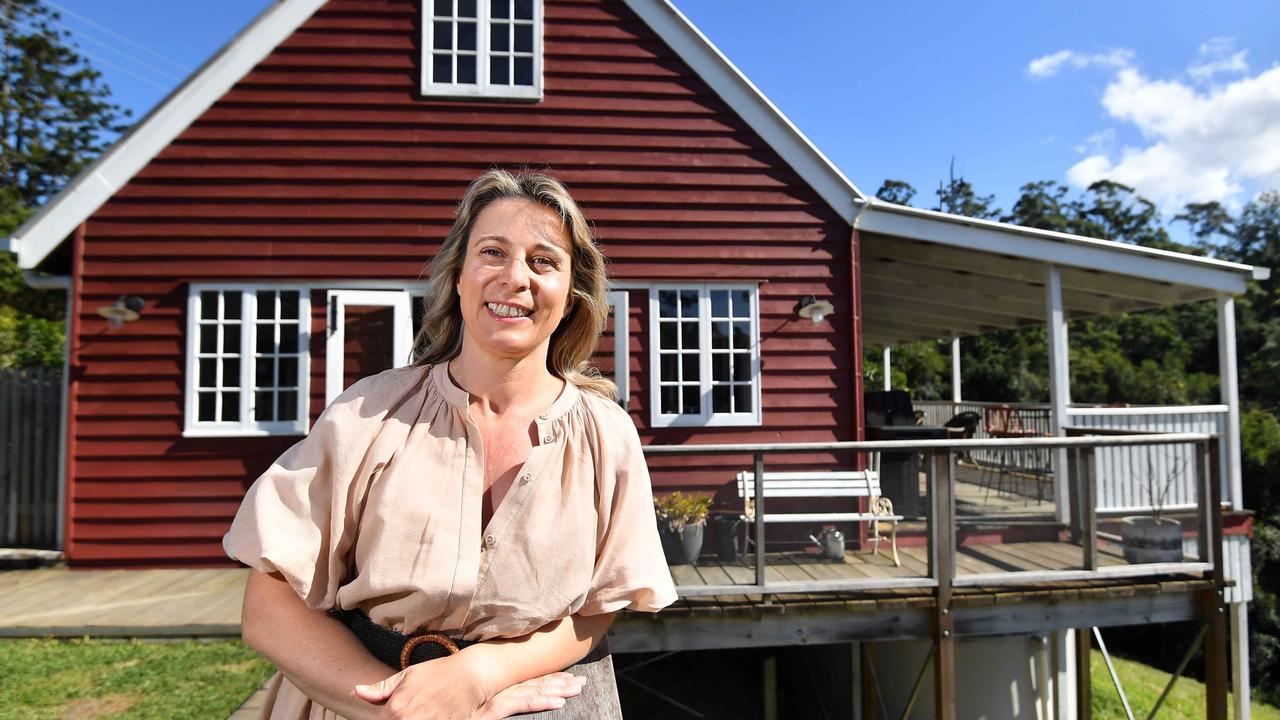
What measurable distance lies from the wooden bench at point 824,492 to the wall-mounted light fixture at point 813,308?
1820 mm

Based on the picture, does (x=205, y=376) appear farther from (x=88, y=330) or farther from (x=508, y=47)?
(x=508, y=47)

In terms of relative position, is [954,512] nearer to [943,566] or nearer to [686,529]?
[943,566]

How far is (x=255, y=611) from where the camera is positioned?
94 centimetres

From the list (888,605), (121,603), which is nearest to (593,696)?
(888,605)

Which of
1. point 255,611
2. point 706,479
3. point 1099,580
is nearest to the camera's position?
point 255,611

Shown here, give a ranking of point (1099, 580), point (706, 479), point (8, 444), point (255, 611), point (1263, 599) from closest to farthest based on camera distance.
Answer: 1. point (255, 611)
2. point (1099, 580)
3. point (706, 479)
4. point (8, 444)
5. point (1263, 599)

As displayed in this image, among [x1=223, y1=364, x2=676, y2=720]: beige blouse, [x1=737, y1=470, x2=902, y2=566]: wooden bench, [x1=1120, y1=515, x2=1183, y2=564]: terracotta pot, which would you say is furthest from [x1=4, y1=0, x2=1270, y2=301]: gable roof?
[x1=223, y1=364, x2=676, y2=720]: beige blouse

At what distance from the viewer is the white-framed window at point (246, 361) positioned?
18.1 feet

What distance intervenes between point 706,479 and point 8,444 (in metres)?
6.06

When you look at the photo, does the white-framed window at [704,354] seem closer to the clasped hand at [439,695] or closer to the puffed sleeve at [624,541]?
the puffed sleeve at [624,541]

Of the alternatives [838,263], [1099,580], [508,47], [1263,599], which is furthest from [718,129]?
[1263,599]

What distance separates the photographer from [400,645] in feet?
3.09

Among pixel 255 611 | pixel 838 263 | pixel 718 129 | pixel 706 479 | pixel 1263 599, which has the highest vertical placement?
pixel 718 129

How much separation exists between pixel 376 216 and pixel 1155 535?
626 cm
